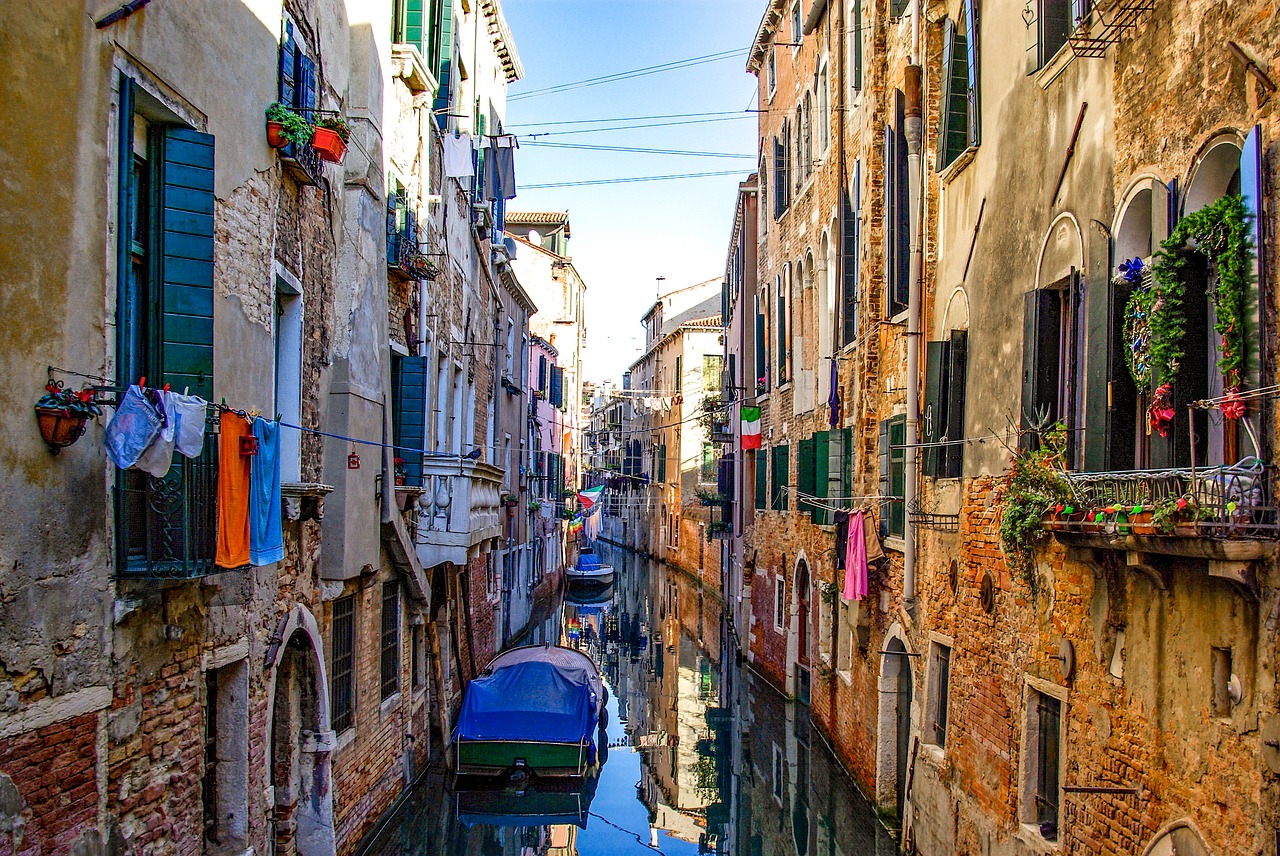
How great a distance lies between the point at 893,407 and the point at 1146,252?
6.46 metres

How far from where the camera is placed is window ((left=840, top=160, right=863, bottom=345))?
14969 mm

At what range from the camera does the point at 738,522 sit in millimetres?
26578

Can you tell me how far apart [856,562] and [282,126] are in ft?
28.4

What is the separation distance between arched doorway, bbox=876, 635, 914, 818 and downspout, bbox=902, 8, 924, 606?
0.97 m

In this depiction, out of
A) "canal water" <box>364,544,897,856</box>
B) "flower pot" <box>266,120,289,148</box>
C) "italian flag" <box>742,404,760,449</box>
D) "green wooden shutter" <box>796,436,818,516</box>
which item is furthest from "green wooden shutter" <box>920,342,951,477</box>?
"italian flag" <box>742,404,760,449</box>

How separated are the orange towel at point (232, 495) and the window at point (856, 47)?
1115cm

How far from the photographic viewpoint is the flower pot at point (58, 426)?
527 cm

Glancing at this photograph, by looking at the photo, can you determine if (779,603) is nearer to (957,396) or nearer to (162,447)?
(957,396)

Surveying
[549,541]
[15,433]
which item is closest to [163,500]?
[15,433]

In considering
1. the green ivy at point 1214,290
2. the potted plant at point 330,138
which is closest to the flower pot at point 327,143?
the potted plant at point 330,138

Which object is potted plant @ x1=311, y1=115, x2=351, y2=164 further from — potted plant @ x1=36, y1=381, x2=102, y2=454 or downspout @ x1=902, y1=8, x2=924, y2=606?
downspout @ x1=902, y1=8, x2=924, y2=606

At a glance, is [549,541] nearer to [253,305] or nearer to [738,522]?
[738,522]

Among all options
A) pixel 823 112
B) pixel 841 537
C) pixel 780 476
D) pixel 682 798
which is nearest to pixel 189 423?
pixel 841 537

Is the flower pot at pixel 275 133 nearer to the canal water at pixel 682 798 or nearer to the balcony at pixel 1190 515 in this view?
the balcony at pixel 1190 515
